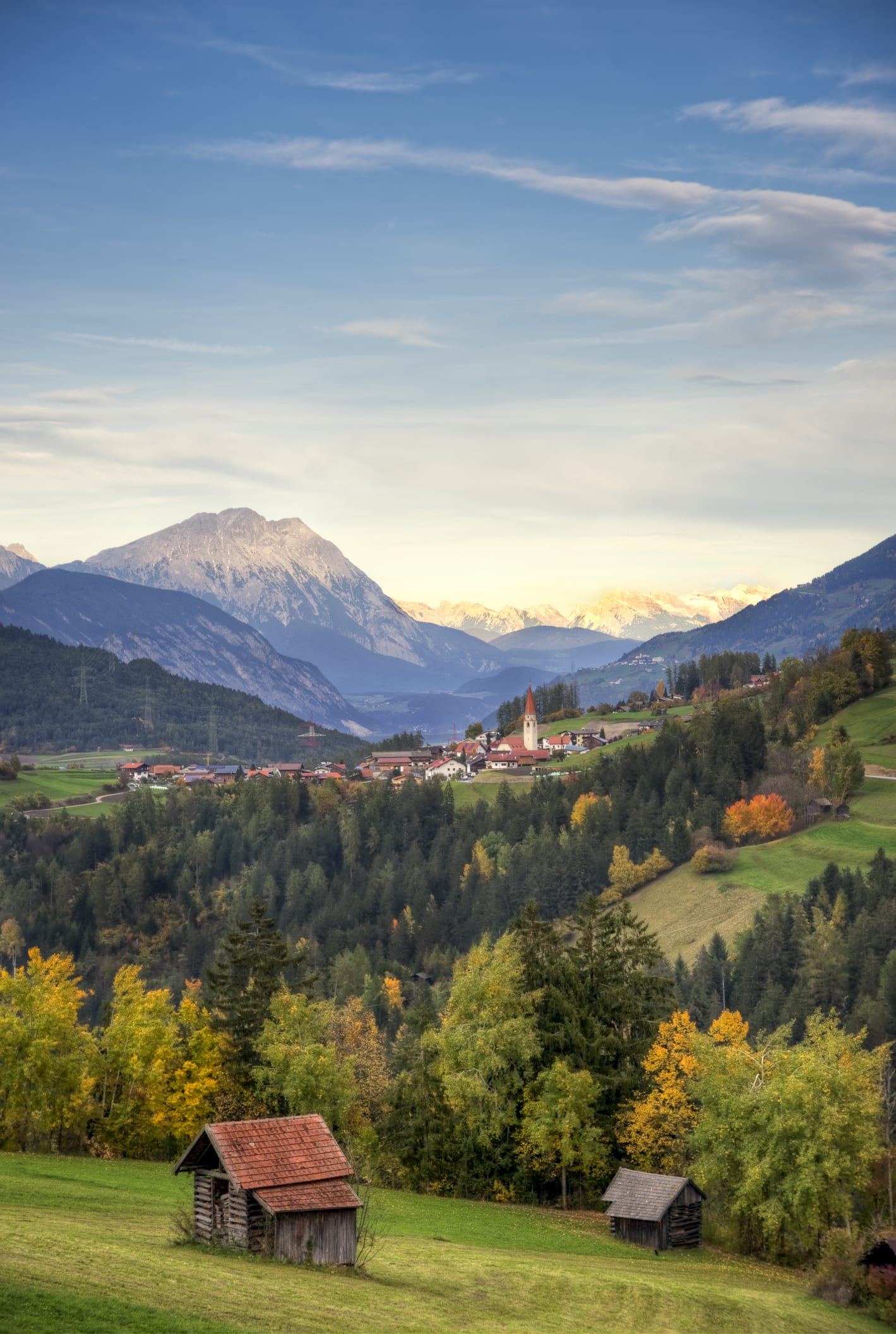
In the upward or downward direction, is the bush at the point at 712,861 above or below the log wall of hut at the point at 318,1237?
below

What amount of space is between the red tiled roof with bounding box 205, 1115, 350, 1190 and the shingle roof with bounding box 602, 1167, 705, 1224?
19170 millimetres

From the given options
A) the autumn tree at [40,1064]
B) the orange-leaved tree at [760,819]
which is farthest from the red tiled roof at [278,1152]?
the orange-leaved tree at [760,819]

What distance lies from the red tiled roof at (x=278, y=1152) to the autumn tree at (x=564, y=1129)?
25107 mm

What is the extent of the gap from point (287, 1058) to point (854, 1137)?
26.9m

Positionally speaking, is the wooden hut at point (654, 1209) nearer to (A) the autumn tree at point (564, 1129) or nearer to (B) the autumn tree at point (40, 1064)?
(A) the autumn tree at point (564, 1129)

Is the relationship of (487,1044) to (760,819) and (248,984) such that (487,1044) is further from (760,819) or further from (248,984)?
(760,819)

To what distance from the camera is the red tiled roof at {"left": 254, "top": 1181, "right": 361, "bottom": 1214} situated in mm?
37438

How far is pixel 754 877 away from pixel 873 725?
149 feet

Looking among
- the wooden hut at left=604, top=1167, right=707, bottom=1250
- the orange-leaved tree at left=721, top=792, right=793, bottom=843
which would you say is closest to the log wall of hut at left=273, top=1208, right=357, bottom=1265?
the wooden hut at left=604, top=1167, right=707, bottom=1250

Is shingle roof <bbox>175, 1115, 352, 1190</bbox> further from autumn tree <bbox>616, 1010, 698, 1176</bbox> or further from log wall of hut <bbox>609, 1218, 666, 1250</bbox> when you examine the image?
autumn tree <bbox>616, 1010, 698, 1176</bbox>

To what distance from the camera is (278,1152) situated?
3925cm

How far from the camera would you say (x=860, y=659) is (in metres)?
197

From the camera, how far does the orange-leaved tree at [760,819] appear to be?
164 m

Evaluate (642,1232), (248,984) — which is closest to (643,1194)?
(642,1232)
